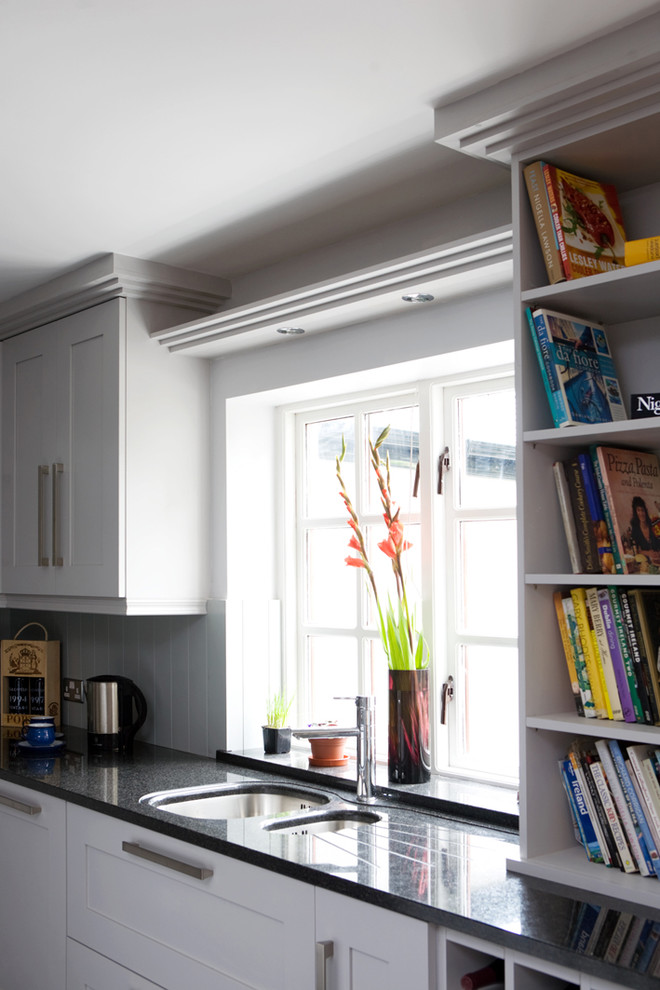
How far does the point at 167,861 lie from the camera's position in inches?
86.8

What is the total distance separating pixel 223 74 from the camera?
1814 millimetres

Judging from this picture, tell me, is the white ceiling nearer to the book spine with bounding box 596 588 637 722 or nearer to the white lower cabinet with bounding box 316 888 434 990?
the book spine with bounding box 596 588 637 722

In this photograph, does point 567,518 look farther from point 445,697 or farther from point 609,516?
point 445,697

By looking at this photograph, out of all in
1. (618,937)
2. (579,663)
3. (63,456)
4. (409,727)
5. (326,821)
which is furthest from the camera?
(63,456)

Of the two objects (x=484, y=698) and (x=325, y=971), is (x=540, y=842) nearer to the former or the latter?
(x=325, y=971)

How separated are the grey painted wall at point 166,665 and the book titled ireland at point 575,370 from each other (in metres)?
1.58

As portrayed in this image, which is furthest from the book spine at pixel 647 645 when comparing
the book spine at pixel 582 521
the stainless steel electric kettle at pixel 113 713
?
the stainless steel electric kettle at pixel 113 713

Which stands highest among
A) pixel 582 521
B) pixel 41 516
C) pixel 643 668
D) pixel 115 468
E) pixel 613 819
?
pixel 115 468

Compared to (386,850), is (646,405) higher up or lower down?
higher up

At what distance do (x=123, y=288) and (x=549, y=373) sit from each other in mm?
1583

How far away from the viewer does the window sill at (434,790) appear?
7.34 ft

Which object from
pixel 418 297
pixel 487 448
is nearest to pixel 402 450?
pixel 487 448

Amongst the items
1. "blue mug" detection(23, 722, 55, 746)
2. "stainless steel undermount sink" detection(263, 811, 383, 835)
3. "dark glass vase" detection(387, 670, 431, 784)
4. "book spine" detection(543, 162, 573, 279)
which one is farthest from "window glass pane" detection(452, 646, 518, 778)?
"blue mug" detection(23, 722, 55, 746)

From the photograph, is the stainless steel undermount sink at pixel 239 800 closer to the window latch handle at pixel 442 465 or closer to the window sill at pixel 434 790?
the window sill at pixel 434 790
